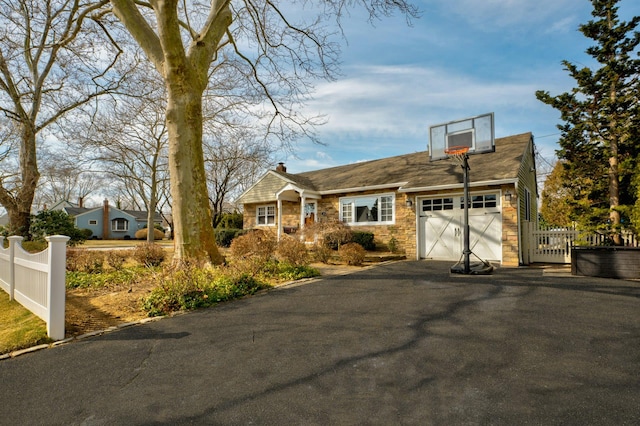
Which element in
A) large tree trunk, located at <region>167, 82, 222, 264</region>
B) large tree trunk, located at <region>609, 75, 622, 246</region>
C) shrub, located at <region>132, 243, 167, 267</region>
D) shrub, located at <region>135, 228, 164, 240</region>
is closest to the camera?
large tree trunk, located at <region>167, 82, 222, 264</region>

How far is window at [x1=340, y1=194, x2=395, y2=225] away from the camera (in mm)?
14342

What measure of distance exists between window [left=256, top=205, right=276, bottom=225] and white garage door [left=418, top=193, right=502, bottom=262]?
880cm

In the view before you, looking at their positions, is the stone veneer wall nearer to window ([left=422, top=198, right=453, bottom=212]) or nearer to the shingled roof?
window ([left=422, top=198, right=453, bottom=212])

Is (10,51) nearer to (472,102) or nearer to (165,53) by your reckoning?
(165,53)

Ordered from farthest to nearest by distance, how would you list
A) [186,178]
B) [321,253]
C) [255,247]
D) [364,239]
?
[364,239]
[321,253]
[255,247]
[186,178]

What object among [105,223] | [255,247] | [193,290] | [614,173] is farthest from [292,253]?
[105,223]

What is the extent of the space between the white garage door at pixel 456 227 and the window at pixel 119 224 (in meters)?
39.8

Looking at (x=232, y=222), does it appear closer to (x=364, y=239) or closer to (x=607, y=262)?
(x=364, y=239)

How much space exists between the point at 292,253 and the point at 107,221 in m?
39.3

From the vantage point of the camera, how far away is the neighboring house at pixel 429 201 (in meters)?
11.3

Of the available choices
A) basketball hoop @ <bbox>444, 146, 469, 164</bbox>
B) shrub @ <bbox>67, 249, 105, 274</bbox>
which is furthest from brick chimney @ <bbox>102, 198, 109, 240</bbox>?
basketball hoop @ <bbox>444, 146, 469, 164</bbox>

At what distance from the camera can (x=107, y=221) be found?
39719mm

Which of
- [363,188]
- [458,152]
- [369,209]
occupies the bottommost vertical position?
[369,209]

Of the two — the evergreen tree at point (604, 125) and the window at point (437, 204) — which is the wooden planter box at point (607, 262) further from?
the window at point (437, 204)
